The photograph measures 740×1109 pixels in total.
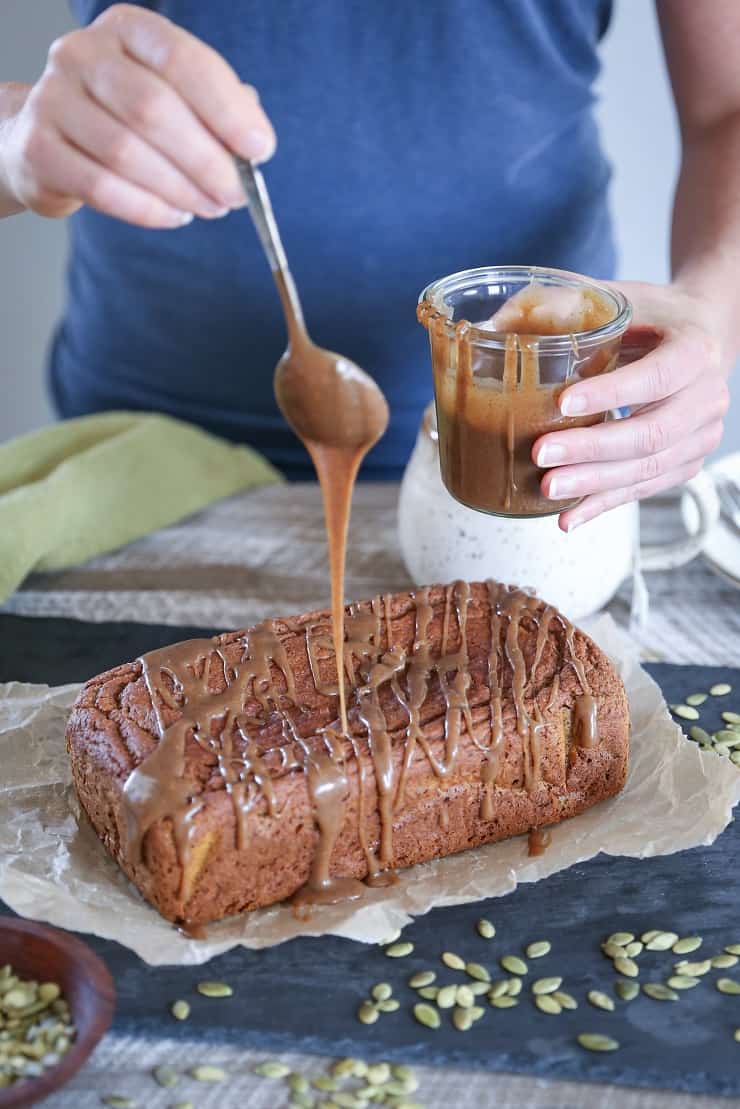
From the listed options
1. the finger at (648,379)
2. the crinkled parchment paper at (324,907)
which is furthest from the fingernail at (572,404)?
the crinkled parchment paper at (324,907)

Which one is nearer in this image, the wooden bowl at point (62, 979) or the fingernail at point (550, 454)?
the wooden bowl at point (62, 979)

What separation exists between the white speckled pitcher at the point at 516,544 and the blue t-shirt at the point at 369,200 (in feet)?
1.76

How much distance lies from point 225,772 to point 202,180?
0.72 meters

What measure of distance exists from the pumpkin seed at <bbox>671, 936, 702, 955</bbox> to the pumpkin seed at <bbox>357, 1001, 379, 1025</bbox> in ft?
1.28

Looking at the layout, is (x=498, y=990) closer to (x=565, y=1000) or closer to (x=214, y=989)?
(x=565, y=1000)

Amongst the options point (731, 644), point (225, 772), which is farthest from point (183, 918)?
point (731, 644)

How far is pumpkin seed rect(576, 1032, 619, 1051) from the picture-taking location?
1.37 meters

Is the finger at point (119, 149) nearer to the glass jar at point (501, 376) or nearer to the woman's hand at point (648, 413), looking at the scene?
the glass jar at point (501, 376)

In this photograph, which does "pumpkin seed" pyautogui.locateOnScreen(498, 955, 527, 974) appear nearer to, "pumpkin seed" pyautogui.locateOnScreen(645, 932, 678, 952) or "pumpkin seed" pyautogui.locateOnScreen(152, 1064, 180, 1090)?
"pumpkin seed" pyautogui.locateOnScreen(645, 932, 678, 952)

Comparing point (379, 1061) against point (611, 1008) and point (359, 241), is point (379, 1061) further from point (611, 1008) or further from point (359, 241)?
point (359, 241)

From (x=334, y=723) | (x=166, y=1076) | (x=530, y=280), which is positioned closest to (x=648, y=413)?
(x=530, y=280)

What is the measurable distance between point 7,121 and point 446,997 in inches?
48.1

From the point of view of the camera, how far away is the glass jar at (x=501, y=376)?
1.56 m

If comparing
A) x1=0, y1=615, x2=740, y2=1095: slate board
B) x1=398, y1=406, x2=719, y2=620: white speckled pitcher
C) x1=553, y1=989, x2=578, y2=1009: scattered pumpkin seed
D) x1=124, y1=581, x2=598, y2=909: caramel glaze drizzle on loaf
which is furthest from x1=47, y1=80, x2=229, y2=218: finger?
x1=553, y1=989, x2=578, y2=1009: scattered pumpkin seed
